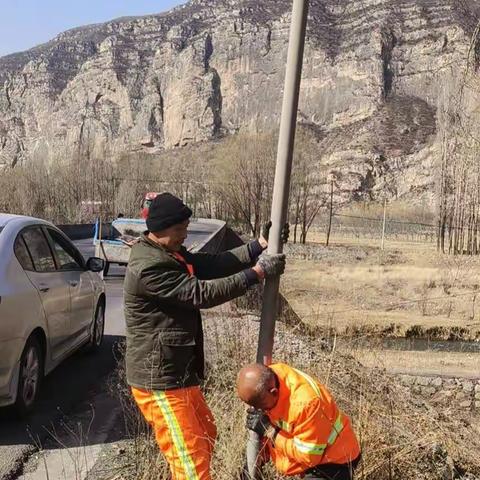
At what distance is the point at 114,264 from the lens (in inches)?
774

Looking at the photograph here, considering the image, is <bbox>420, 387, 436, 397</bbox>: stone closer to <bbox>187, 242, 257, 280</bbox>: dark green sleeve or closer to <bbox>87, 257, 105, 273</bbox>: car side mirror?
<bbox>87, 257, 105, 273</bbox>: car side mirror

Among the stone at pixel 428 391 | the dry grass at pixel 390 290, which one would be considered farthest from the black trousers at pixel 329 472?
the dry grass at pixel 390 290

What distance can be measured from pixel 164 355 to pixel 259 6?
550 ft

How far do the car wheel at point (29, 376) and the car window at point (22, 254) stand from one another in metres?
0.60

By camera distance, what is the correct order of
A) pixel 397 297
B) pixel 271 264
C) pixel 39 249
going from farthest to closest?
pixel 397 297
pixel 39 249
pixel 271 264

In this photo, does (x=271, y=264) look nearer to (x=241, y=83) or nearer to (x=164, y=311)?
(x=164, y=311)

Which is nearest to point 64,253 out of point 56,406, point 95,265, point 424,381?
point 95,265

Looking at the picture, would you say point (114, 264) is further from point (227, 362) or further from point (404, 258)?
point (404, 258)

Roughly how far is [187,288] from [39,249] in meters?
3.28

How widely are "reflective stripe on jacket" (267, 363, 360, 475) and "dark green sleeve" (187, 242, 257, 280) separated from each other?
787 mm

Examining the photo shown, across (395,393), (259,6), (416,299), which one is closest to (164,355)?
(395,393)

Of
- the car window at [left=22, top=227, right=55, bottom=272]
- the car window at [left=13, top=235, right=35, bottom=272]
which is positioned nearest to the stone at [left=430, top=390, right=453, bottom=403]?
the car window at [left=22, top=227, right=55, bottom=272]

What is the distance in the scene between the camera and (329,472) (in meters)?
3.39

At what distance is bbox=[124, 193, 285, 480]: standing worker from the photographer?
11.3ft
